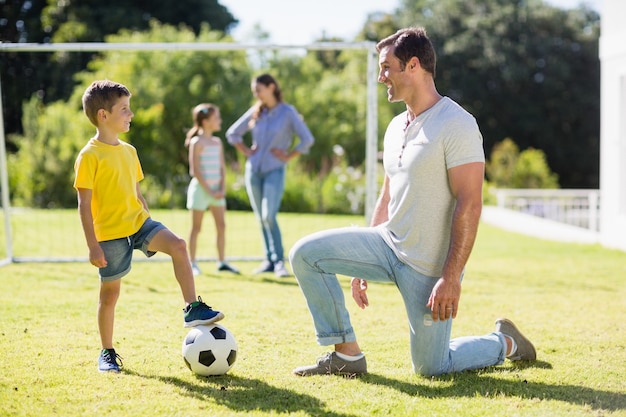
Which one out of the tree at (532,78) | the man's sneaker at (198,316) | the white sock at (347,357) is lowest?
the white sock at (347,357)

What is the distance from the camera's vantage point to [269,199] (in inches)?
297

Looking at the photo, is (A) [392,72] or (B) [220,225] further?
(B) [220,225]

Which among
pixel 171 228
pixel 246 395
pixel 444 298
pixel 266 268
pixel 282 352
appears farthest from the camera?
pixel 171 228

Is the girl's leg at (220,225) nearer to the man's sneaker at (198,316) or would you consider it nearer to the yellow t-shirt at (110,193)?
the yellow t-shirt at (110,193)

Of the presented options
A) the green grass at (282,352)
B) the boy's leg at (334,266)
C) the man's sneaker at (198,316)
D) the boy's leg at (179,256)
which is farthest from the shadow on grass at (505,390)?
the boy's leg at (179,256)

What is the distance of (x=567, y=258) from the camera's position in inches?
359

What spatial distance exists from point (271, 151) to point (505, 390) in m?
4.35

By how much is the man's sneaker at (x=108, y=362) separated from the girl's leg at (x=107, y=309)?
0.04 meters

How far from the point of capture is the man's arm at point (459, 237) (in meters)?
3.49

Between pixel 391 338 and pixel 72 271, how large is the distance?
425 centimetres

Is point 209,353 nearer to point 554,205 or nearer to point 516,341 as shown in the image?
point 516,341

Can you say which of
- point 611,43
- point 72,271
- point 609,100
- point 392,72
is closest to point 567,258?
point 609,100

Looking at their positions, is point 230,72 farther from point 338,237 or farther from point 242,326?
point 338,237

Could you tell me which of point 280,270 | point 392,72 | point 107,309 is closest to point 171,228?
point 280,270
